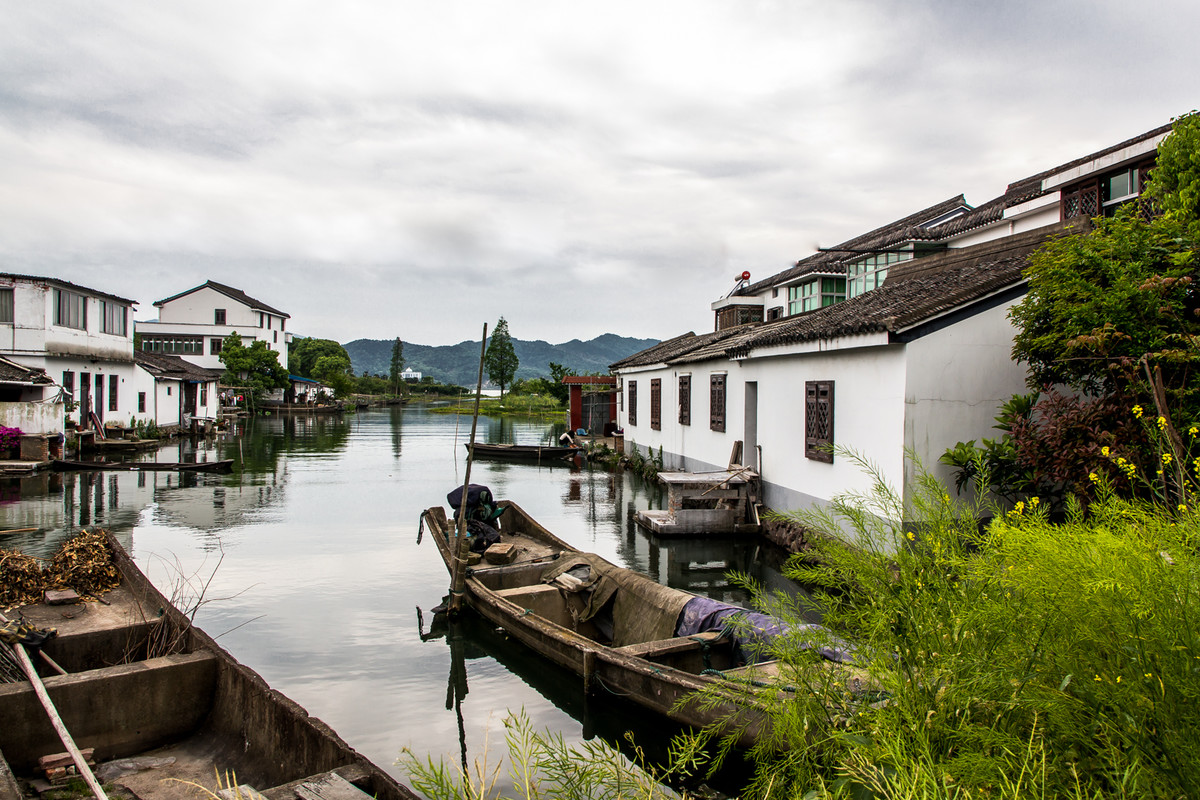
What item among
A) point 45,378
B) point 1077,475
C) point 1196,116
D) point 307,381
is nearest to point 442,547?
point 1077,475

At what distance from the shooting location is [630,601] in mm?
8484

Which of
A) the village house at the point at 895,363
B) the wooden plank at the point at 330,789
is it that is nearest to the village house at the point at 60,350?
the village house at the point at 895,363

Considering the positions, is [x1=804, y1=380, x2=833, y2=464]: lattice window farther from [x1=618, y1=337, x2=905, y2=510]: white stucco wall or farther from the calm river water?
the calm river water

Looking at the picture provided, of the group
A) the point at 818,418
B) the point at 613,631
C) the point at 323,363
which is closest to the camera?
the point at 613,631

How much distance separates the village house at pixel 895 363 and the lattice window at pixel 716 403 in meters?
0.03

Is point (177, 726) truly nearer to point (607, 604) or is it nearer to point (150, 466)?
point (607, 604)

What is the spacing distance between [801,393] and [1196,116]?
251 inches

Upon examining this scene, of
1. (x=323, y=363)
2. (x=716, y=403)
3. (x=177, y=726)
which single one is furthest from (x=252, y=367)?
(x=177, y=726)

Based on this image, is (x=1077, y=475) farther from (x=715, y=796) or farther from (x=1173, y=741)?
(x=1173, y=741)

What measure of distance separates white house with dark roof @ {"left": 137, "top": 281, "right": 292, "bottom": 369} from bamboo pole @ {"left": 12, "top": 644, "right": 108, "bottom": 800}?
5321 cm

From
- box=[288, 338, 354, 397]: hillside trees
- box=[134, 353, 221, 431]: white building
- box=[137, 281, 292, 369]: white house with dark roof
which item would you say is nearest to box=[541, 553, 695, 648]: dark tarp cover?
box=[134, 353, 221, 431]: white building

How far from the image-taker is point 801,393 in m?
13.1

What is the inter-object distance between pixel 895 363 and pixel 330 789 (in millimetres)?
8747

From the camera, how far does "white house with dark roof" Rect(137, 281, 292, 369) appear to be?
2195 inches
